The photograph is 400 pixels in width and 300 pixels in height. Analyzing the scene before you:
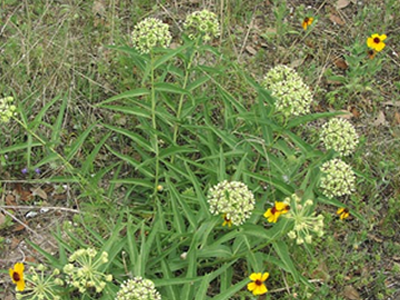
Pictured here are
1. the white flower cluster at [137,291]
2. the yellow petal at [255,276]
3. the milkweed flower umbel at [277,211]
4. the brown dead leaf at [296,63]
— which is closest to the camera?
the white flower cluster at [137,291]

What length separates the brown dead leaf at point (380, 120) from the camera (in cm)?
509

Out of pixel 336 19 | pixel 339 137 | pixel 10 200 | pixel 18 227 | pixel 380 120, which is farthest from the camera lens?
pixel 336 19

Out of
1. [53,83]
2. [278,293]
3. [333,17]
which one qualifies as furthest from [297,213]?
[333,17]

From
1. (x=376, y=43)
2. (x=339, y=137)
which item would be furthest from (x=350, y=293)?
(x=376, y=43)

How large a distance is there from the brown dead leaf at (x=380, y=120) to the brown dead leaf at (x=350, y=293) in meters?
1.63

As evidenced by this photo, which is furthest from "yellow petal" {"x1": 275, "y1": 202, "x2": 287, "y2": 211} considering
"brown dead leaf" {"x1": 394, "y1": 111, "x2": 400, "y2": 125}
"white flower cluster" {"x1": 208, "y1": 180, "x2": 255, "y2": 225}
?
"brown dead leaf" {"x1": 394, "y1": 111, "x2": 400, "y2": 125}

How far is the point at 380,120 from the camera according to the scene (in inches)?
201

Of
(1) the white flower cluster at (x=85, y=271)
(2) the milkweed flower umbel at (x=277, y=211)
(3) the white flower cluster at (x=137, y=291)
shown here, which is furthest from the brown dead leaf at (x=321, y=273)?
(1) the white flower cluster at (x=85, y=271)

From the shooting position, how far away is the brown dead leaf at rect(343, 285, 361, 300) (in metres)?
4.02

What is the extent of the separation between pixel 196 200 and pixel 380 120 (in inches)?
88.3

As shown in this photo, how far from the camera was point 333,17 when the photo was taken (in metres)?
5.83

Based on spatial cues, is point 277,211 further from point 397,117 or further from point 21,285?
point 397,117

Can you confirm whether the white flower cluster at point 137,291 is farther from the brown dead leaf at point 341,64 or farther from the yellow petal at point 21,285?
the brown dead leaf at point 341,64

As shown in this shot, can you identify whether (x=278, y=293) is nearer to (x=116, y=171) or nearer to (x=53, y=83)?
(x=116, y=171)
